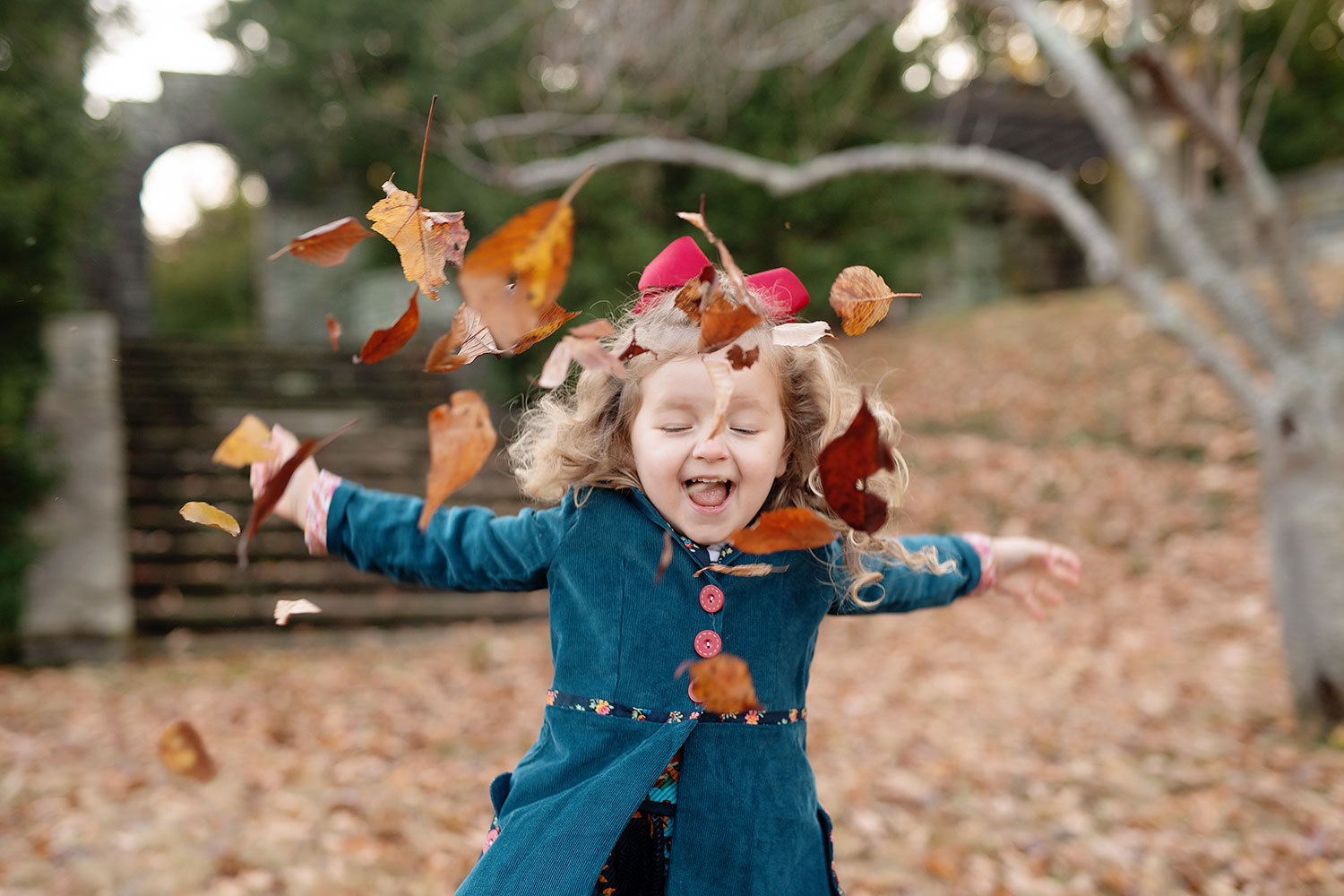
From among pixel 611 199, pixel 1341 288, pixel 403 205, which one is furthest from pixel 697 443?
pixel 1341 288

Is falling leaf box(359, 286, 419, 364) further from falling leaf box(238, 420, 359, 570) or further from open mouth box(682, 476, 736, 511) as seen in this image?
open mouth box(682, 476, 736, 511)

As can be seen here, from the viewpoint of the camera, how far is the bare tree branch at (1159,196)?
338 centimetres

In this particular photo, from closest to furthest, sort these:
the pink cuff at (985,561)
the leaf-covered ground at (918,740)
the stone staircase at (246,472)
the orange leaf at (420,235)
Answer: the orange leaf at (420,235)
the pink cuff at (985,561)
the leaf-covered ground at (918,740)
the stone staircase at (246,472)

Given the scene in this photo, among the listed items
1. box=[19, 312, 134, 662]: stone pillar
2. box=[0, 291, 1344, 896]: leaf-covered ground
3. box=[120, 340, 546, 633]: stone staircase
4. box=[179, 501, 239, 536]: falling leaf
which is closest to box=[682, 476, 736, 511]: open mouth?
box=[179, 501, 239, 536]: falling leaf

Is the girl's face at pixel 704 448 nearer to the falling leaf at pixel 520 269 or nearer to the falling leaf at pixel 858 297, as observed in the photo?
the falling leaf at pixel 858 297

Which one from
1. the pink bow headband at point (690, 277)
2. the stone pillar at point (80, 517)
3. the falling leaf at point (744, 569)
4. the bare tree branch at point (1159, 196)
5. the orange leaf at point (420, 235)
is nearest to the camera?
the orange leaf at point (420, 235)

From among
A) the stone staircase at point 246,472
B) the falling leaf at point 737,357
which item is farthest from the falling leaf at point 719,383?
the stone staircase at point 246,472

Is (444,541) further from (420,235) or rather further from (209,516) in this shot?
(420,235)

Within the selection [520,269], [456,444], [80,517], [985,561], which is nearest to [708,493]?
[456,444]

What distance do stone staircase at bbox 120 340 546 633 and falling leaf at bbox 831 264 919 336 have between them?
3852 millimetres

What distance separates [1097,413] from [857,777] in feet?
18.5

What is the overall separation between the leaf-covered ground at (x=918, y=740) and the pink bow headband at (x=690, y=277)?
6.48 feet

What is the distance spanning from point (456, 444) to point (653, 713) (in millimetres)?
580

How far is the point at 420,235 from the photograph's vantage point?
130 cm
